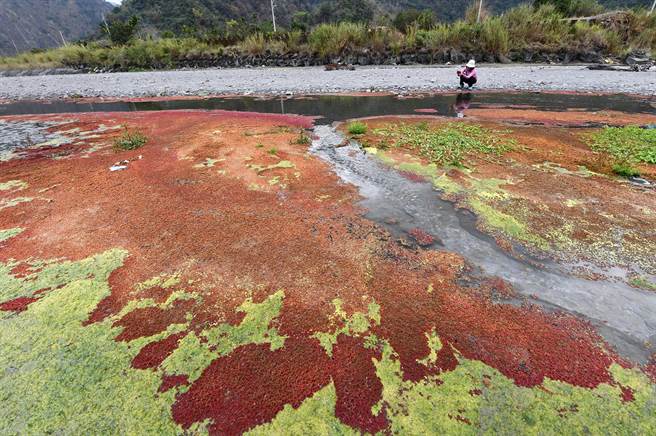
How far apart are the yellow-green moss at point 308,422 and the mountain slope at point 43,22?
355ft

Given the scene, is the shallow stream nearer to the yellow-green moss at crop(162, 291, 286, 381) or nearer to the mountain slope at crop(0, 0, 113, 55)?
the yellow-green moss at crop(162, 291, 286, 381)

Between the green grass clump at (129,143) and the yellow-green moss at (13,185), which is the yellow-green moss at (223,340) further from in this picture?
the green grass clump at (129,143)

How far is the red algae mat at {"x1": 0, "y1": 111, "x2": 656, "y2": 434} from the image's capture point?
7.11ft

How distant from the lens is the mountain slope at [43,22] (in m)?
89.1

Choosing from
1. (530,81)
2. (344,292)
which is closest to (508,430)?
(344,292)

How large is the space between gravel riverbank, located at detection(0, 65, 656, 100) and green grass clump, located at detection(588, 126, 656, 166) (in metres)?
6.61

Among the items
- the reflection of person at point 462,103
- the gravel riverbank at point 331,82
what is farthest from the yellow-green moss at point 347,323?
the gravel riverbank at point 331,82

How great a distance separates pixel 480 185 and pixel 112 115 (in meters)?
11.8

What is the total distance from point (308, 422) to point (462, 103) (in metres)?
11.6

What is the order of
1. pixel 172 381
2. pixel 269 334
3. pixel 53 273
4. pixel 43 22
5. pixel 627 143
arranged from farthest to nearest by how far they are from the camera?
pixel 43 22, pixel 627 143, pixel 53 273, pixel 269 334, pixel 172 381

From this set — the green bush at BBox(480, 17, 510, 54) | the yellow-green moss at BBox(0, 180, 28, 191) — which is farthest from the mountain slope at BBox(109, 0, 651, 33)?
the yellow-green moss at BBox(0, 180, 28, 191)

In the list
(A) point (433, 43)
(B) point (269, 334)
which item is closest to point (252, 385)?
(B) point (269, 334)

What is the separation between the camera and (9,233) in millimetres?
4176

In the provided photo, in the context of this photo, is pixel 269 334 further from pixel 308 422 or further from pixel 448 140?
pixel 448 140
